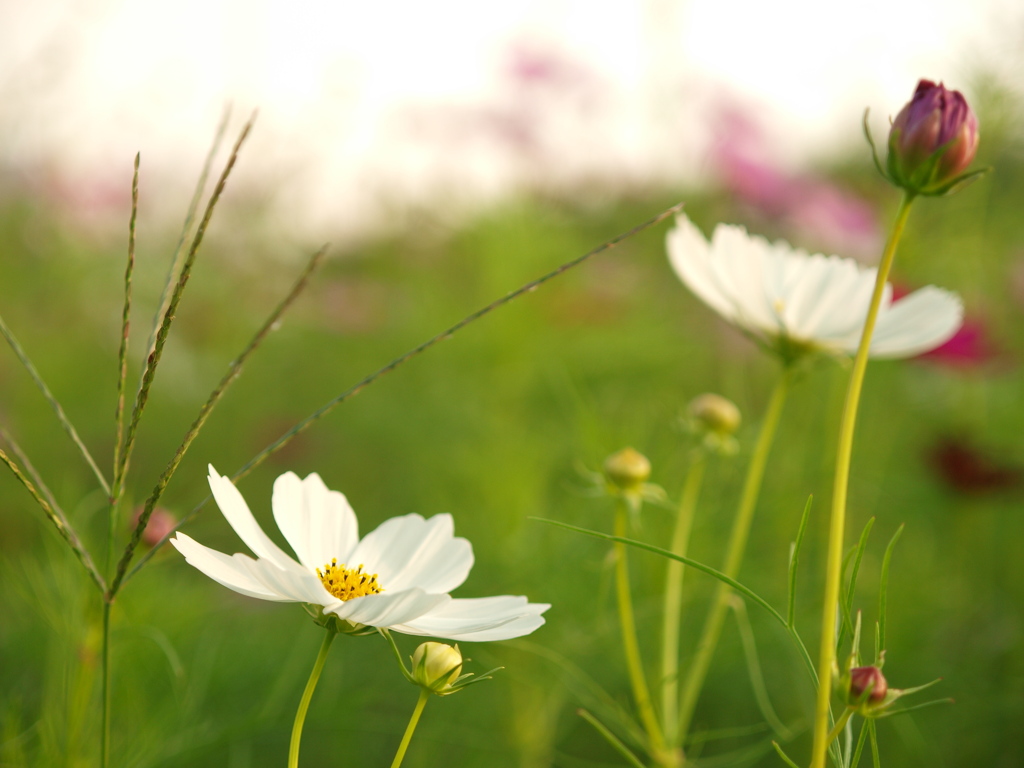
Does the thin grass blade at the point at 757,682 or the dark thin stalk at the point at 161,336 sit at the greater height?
the dark thin stalk at the point at 161,336

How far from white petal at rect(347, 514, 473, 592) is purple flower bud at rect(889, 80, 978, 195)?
232 millimetres

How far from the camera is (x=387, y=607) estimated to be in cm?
27

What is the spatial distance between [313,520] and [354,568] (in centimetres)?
4

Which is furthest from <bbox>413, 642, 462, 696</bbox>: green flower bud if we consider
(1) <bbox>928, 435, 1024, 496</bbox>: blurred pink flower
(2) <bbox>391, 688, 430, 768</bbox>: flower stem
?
(1) <bbox>928, 435, 1024, 496</bbox>: blurred pink flower

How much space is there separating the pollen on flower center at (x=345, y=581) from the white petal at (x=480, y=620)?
5 cm

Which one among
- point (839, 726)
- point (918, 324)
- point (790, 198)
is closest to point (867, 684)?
point (839, 726)

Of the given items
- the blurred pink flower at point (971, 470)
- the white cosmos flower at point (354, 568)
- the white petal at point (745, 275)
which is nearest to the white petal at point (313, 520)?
the white cosmos flower at point (354, 568)

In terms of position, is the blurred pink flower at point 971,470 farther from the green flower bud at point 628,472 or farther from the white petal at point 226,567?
the white petal at point 226,567

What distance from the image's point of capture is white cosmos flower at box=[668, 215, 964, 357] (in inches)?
17.7

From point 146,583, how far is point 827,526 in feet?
2.26

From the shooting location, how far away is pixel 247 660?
0.77 meters

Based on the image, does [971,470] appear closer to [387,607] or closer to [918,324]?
[918,324]

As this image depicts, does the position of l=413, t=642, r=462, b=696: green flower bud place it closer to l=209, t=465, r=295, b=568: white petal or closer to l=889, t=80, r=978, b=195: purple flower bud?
l=209, t=465, r=295, b=568: white petal

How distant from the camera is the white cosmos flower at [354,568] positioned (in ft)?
0.88
